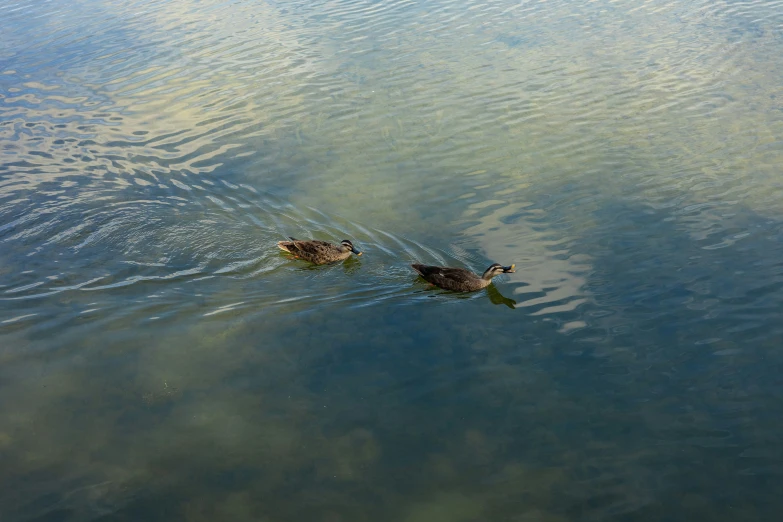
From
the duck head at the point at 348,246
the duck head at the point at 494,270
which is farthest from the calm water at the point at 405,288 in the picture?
the duck head at the point at 348,246

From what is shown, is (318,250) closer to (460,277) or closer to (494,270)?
(460,277)

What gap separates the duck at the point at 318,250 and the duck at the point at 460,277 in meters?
1.45

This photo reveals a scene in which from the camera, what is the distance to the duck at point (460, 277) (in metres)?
10.4

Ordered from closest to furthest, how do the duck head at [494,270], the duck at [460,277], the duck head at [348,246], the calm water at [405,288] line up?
the calm water at [405,288] < the duck at [460,277] < the duck head at [494,270] < the duck head at [348,246]

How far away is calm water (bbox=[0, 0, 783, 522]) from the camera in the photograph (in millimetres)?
7379

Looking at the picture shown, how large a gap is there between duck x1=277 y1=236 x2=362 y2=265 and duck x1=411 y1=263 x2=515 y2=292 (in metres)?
1.45

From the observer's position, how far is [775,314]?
9.34 meters

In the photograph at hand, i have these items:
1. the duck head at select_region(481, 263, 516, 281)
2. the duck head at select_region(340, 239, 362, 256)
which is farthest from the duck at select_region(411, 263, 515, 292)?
the duck head at select_region(340, 239, 362, 256)

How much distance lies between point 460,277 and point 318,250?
227 centimetres

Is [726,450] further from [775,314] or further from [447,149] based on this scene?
[447,149]

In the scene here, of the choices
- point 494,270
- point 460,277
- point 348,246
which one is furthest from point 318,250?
point 494,270

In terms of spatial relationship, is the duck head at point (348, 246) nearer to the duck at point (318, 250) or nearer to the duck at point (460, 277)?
the duck at point (318, 250)

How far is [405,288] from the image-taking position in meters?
10.8

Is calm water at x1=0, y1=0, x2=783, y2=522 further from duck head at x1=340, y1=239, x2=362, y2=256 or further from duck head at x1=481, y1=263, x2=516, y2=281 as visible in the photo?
duck head at x1=340, y1=239, x2=362, y2=256
